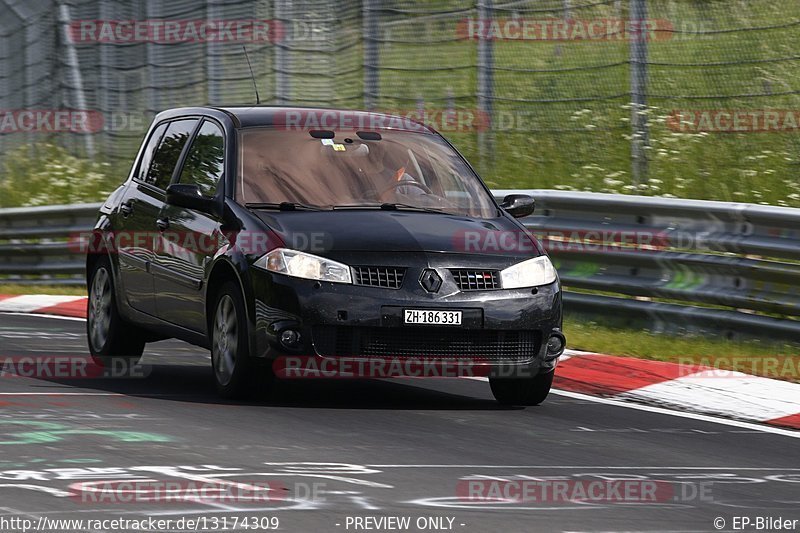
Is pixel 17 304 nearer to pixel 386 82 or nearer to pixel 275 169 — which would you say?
pixel 386 82

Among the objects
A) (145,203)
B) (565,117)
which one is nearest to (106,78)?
(565,117)

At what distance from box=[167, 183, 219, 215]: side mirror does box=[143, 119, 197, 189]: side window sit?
100 cm

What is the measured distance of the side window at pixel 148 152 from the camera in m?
11.6

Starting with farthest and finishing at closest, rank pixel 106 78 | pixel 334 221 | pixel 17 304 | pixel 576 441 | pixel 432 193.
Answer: pixel 106 78 < pixel 17 304 < pixel 432 193 < pixel 334 221 < pixel 576 441

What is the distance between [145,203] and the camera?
1112 cm

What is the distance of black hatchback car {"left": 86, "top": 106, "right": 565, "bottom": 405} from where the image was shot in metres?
9.28

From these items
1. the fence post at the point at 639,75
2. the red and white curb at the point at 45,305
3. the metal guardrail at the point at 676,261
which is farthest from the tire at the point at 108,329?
the fence post at the point at 639,75

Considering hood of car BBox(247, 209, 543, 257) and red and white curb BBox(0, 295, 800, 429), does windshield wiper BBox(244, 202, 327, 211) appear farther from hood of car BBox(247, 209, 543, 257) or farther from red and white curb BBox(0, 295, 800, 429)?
red and white curb BBox(0, 295, 800, 429)

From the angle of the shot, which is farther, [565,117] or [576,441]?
[565,117]

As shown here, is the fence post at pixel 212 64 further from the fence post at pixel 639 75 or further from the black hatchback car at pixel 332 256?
the black hatchback car at pixel 332 256

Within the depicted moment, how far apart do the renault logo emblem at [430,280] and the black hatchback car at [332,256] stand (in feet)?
0.03

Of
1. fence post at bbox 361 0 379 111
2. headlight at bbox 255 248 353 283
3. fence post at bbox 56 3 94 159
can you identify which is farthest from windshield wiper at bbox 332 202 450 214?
fence post at bbox 56 3 94 159

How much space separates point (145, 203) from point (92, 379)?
46.4 inches

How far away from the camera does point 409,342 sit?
368 inches
